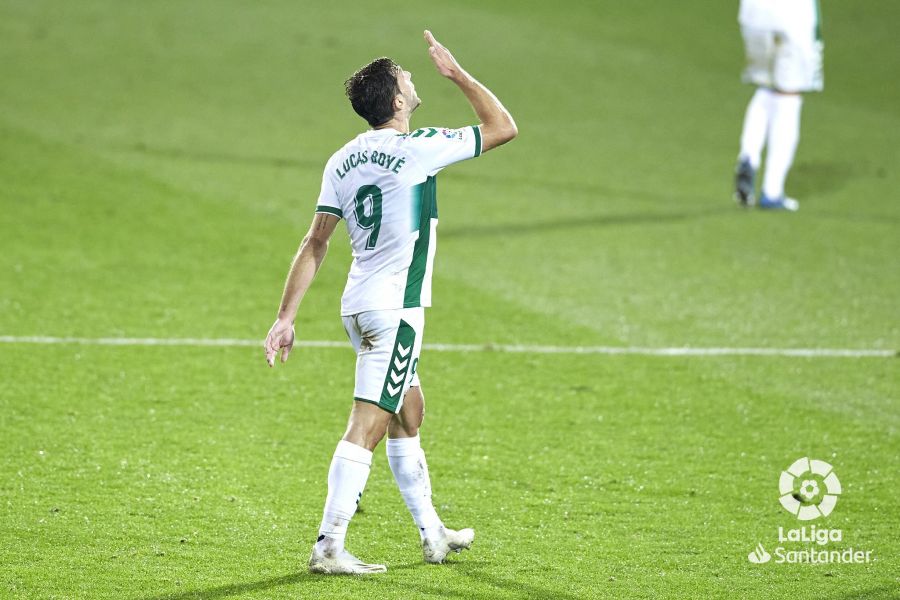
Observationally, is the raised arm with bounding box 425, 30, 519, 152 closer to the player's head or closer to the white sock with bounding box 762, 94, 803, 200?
the player's head

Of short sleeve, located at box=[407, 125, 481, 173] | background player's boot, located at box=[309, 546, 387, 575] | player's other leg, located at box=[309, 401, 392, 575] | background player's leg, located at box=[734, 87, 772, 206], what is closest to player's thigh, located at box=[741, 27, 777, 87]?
background player's leg, located at box=[734, 87, 772, 206]

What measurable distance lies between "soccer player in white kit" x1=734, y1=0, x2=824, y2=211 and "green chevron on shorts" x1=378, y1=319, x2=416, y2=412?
747cm

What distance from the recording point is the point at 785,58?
1193cm

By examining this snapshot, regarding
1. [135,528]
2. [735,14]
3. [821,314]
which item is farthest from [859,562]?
[735,14]

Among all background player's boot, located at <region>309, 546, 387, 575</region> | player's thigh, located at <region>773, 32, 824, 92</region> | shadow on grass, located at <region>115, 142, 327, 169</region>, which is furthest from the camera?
shadow on grass, located at <region>115, 142, 327, 169</region>

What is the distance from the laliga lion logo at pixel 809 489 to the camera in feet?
18.7

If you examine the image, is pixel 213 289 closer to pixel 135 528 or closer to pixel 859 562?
pixel 135 528

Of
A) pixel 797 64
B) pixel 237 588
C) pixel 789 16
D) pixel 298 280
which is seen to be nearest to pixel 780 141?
pixel 797 64

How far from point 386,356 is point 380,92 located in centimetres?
90

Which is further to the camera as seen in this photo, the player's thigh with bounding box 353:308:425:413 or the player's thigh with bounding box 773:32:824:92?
the player's thigh with bounding box 773:32:824:92

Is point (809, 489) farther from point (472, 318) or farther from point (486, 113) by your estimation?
point (472, 318)

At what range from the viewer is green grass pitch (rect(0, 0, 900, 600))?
17.3 ft

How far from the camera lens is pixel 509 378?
7656mm

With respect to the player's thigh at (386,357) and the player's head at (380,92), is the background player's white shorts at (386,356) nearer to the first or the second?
the player's thigh at (386,357)
